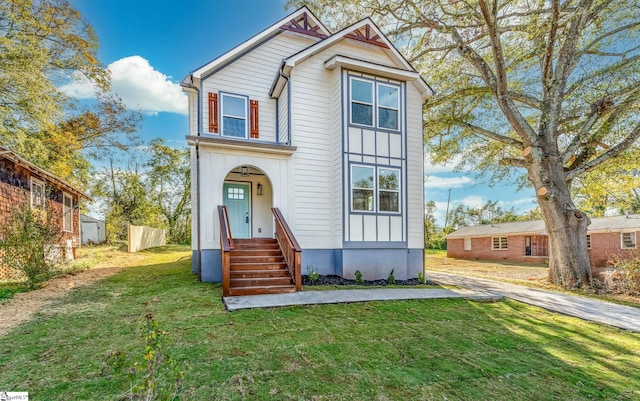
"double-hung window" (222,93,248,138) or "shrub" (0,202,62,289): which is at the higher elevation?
"double-hung window" (222,93,248,138)

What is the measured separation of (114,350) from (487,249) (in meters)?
30.6

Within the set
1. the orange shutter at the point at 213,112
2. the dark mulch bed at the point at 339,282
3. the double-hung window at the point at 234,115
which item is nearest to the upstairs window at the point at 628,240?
the dark mulch bed at the point at 339,282

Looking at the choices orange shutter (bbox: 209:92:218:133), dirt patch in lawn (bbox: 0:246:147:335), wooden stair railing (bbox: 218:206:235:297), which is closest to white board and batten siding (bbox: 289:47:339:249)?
wooden stair railing (bbox: 218:206:235:297)

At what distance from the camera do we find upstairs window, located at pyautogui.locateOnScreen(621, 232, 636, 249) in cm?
1997

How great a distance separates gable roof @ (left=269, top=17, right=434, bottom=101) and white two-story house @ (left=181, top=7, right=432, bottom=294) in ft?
0.12

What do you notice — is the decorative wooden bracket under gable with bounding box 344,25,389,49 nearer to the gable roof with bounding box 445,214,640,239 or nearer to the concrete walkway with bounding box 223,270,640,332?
the concrete walkway with bounding box 223,270,640,332

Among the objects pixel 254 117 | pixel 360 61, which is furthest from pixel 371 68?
pixel 254 117

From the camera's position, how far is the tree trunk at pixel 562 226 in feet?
34.1

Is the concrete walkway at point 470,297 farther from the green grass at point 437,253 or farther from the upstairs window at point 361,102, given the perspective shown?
the green grass at point 437,253

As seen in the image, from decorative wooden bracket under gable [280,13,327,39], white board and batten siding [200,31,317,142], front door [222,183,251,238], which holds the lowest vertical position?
front door [222,183,251,238]

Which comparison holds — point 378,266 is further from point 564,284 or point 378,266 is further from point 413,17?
point 413,17

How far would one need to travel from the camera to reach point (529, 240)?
25.2m

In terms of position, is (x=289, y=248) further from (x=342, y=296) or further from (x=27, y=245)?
(x=27, y=245)

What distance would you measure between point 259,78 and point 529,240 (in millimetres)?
25224
